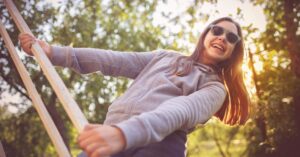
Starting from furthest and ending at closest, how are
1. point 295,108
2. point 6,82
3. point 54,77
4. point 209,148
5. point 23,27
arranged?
point 209,148
point 6,82
point 295,108
point 23,27
point 54,77

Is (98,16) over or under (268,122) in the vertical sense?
under

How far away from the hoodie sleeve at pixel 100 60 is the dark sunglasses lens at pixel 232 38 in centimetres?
51

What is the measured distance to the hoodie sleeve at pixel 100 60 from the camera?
2230 mm

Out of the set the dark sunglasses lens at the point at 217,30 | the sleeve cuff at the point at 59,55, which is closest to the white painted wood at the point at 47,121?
the sleeve cuff at the point at 59,55

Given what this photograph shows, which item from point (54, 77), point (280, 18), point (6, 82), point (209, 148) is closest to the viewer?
point (54, 77)

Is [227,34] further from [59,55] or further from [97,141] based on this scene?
[97,141]

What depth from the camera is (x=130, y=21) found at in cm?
993

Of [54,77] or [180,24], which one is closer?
[54,77]

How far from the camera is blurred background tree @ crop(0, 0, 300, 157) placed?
4.89 m

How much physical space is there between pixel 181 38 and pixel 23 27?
17.4 feet

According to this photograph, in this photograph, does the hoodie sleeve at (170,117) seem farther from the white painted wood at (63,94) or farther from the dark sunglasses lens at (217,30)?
the dark sunglasses lens at (217,30)

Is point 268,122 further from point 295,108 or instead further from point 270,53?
point 270,53

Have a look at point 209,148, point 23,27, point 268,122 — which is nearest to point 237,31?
point 23,27

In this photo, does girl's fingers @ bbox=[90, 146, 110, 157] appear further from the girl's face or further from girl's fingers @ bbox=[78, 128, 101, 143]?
the girl's face
